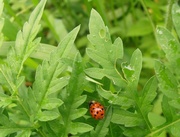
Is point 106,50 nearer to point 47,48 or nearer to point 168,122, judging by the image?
point 168,122

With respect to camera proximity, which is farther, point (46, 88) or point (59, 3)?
point (59, 3)

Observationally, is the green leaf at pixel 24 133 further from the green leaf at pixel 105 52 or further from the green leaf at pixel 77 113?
the green leaf at pixel 105 52

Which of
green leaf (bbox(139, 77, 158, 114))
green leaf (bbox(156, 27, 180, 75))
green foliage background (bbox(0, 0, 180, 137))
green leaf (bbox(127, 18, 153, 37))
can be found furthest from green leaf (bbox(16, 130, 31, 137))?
green leaf (bbox(127, 18, 153, 37))

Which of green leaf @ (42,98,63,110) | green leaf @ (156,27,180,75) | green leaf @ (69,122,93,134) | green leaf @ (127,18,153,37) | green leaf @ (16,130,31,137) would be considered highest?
green leaf @ (156,27,180,75)

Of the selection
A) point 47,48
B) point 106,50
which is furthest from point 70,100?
point 47,48

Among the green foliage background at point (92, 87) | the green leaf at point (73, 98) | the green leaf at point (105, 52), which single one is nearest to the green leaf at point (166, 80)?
the green foliage background at point (92, 87)

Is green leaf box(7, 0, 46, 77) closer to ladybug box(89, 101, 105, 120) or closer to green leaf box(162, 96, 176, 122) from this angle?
ladybug box(89, 101, 105, 120)
